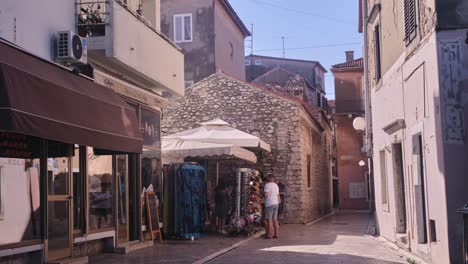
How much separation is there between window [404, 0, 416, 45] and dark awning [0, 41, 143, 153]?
219 inches

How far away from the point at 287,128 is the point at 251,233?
6646mm

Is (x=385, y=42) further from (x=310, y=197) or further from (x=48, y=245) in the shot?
(x=310, y=197)

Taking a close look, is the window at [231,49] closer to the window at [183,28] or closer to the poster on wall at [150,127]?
the window at [183,28]

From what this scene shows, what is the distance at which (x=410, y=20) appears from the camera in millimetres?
11414

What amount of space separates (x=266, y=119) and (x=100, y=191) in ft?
37.6

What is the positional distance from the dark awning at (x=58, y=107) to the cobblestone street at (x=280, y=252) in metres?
2.53

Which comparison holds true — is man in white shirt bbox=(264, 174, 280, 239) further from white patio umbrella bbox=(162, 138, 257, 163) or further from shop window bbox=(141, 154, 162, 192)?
shop window bbox=(141, 154, 162, 192)

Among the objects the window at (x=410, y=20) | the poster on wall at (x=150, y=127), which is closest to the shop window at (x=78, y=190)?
the poster on wall at (x=150, y=127)

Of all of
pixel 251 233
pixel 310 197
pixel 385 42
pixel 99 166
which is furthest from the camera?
pixel 310 197

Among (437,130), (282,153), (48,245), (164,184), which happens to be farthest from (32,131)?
(282,153)

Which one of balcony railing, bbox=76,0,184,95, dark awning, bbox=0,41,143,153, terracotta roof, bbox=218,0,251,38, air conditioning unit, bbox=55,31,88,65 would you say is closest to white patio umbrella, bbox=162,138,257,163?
balcony railing, bbox=76,0,184,95

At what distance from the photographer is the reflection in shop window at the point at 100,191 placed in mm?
11477

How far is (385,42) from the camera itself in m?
14.7

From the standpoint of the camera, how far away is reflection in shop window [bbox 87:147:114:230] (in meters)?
11.5
